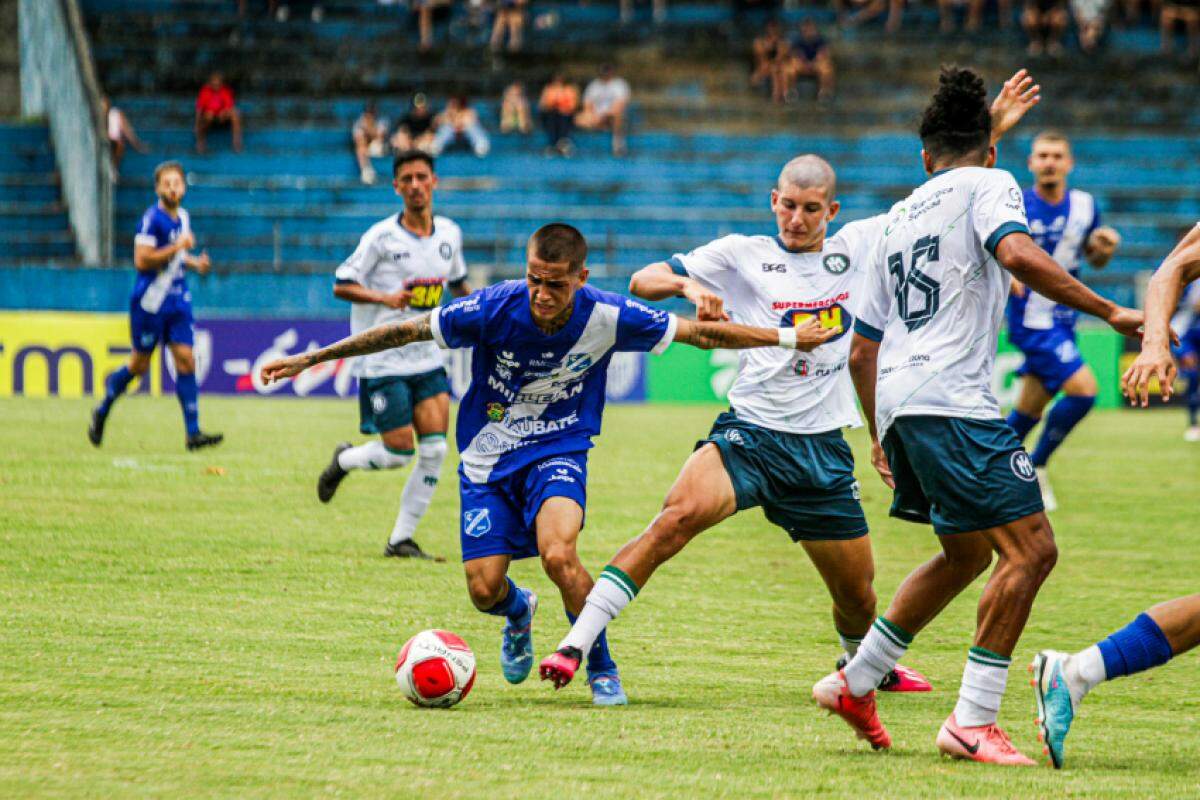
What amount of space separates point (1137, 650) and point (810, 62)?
91.1 feet

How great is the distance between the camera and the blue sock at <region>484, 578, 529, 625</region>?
686 cm

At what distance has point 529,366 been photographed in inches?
266

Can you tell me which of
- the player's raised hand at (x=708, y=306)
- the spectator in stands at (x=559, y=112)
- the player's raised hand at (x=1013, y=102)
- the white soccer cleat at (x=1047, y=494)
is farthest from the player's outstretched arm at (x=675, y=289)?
the spectator in stands at (x=559, y=112)

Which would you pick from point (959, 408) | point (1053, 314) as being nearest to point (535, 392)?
point (959, 408)

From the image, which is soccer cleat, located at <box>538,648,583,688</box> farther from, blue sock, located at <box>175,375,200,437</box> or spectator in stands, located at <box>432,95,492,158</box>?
spectator in stands, located at <box>432,95,492,158</box>

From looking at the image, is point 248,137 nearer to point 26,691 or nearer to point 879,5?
point 879,5

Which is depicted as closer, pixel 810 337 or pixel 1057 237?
pixel 810 337

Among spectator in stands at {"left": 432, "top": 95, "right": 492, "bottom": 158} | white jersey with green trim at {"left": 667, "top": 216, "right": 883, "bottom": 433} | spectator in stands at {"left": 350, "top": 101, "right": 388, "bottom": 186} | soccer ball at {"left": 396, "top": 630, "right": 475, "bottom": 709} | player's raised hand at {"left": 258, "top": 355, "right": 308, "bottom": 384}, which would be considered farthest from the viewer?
spectator in stands at {"left": 432, "top": 95, "right": 492, "bottom": 158}

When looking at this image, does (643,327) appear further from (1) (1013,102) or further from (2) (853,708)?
(2) (853,708)

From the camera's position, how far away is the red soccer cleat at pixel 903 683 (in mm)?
6953

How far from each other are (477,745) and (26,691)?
1.79 metres

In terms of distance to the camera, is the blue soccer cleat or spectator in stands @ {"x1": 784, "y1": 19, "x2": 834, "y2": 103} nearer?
the blue soccer cleat

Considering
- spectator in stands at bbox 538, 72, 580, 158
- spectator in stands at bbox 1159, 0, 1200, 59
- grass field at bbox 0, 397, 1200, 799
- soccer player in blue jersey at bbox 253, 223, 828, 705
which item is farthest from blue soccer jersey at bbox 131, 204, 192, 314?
spectator in stands at bbox 1159, 0, 1200, 59

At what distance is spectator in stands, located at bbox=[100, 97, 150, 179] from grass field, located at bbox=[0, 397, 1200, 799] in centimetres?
1483
